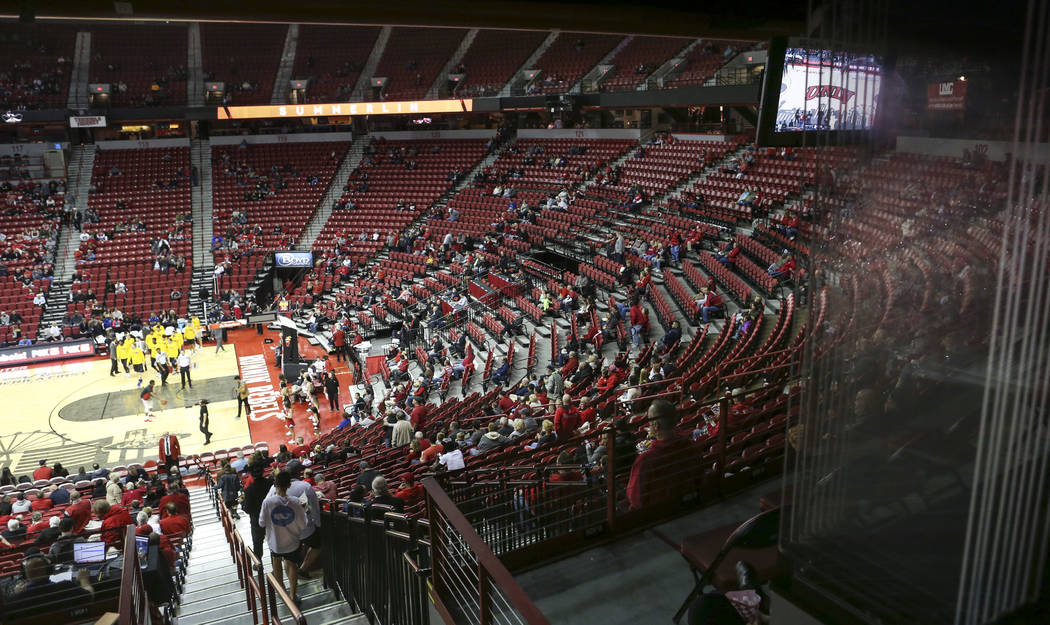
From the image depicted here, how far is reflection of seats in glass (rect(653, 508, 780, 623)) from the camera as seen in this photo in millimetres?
→ 3703

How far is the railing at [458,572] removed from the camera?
3092 mm

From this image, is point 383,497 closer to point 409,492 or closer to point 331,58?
point 409,492

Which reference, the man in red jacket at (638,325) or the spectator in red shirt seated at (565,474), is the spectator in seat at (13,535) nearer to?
the spectator in red shirt seated at (565,474)

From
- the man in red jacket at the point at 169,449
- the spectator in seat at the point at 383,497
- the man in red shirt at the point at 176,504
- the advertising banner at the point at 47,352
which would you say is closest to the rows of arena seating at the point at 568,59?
the advertising banner at the point at 47,352

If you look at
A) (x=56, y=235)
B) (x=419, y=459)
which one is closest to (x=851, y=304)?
(x=419, y=459)

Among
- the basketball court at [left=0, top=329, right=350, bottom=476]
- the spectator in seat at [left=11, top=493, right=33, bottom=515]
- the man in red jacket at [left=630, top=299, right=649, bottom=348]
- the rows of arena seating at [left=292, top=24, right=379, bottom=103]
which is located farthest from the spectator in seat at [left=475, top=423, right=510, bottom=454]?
the rows of arena seating at [left=292, top=24, right=379, bottom=103]

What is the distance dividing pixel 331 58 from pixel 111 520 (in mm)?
37420

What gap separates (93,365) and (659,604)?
26265 millimetres

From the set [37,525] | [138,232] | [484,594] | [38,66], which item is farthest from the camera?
[38,66]

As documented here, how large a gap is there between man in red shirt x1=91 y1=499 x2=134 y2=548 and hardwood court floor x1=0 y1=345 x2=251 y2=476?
33.2 ft

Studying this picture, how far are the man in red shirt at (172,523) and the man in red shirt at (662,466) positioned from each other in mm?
6763

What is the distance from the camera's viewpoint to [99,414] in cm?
2075

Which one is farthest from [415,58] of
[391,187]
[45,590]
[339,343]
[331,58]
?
[45,590]

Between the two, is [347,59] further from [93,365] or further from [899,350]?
[899,350]
